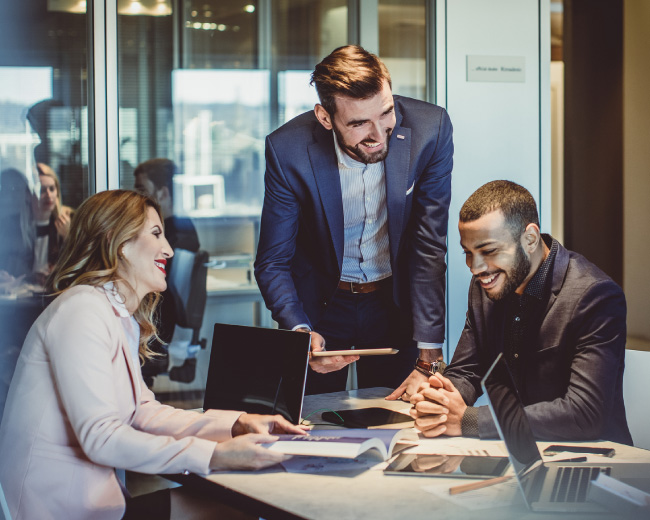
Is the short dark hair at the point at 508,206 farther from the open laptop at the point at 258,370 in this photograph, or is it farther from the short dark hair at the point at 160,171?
the short dark hair at the point at 160,171

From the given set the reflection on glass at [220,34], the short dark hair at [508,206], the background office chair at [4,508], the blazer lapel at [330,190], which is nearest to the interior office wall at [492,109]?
the blazer lapel at [330,190]

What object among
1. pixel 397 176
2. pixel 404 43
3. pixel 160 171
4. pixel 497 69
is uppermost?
pixel 404 43

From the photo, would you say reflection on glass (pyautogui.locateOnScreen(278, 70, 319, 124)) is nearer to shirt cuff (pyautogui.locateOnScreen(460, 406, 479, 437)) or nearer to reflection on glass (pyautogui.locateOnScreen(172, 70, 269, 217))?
reflection on glass (pyautogui.locateOnScreen(172, 70, 269, 217))

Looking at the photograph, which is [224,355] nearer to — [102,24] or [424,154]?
[424,154]

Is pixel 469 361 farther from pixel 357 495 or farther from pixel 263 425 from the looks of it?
pixel 357 495

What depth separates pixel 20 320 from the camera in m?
3.71

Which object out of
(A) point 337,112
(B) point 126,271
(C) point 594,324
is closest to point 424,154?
(A) point 337,112

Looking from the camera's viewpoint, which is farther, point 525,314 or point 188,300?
point 188,300

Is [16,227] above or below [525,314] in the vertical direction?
above

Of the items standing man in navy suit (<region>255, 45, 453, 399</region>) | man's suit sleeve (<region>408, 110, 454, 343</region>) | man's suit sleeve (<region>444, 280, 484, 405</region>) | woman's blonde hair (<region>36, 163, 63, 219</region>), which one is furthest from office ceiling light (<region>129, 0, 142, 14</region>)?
man's suit sleeve (<region>444, 280, 484, 405</region>)

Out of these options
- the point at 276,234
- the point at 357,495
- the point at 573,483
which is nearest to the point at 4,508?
the point at 357,495

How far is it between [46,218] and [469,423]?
2.66m

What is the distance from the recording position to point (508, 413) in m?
1.47

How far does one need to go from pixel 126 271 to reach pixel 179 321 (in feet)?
7.27
